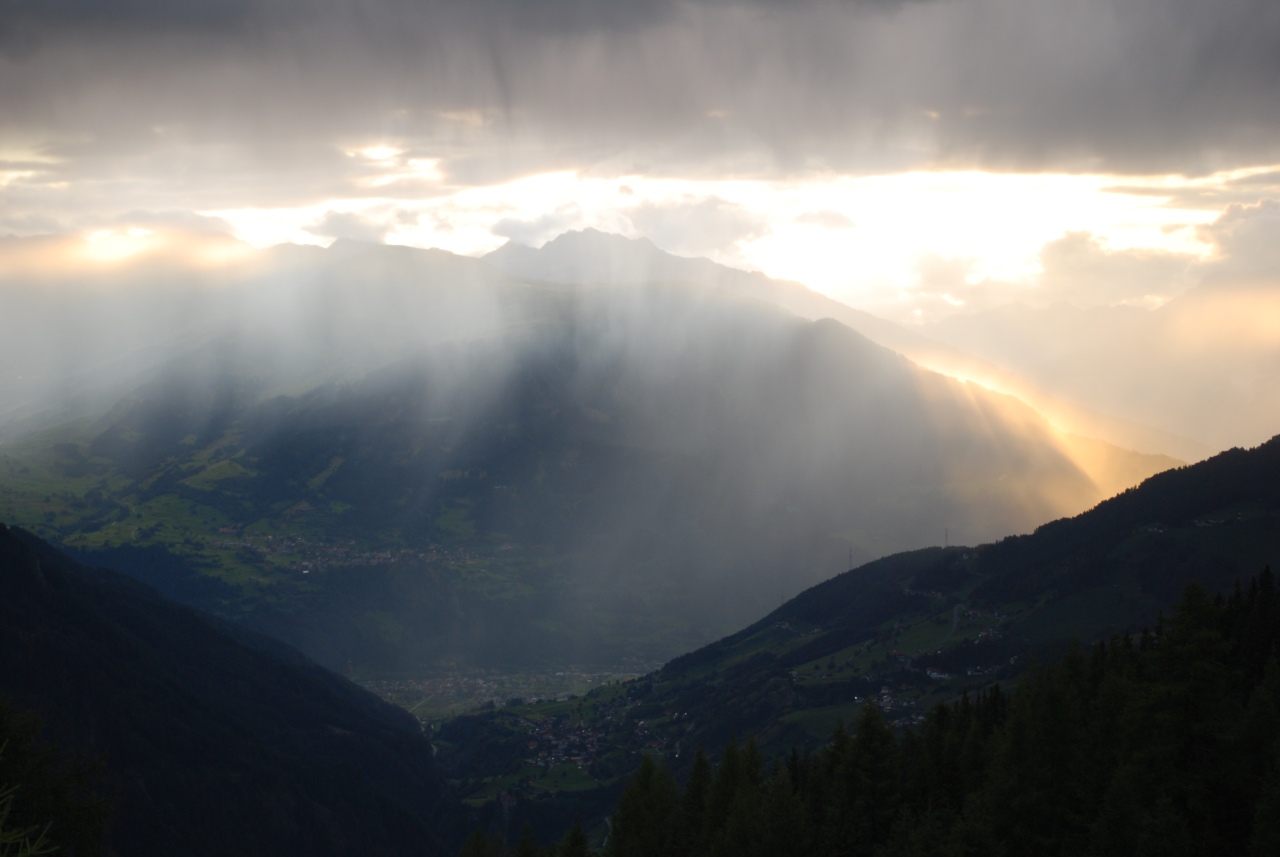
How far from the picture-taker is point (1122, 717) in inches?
2734

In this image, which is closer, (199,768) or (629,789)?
(629,789)

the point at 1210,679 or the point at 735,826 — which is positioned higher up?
the point at 1210,679

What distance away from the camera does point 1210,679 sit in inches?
2633

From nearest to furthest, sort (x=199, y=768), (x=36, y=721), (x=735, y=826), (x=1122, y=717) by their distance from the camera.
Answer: (x=1122, y=717) < (x=36, y=721) < (x=735, y=826) < (x=199, y=768)

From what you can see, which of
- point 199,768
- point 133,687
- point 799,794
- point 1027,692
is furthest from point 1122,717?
point 133,687

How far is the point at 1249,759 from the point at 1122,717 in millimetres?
7694

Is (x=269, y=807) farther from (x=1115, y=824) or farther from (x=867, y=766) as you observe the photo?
(x=1115, y=824)

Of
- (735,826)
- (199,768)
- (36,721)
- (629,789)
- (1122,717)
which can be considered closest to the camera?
(1122,717)

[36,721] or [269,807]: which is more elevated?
[36,721]

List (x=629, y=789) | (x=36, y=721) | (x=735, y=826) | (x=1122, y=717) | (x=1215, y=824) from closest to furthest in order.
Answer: (x=1215, y=824) → (x=1122, y=717) → (x=36, y=721) → (x=735, y=826) → (x=629, y=789)

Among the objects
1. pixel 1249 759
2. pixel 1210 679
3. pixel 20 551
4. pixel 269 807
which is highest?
pixel 20 551

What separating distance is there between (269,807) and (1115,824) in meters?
163

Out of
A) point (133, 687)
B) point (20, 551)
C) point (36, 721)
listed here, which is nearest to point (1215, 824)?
point (36, 721)

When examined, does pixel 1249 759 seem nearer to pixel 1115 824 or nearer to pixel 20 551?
pixel 1115 824
